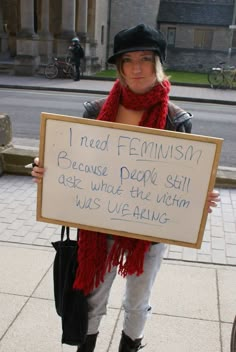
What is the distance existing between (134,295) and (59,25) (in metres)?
26.3

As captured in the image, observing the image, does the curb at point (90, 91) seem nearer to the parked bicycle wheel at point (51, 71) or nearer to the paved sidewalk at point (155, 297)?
the parked bicycle wheel at point (51, 71)

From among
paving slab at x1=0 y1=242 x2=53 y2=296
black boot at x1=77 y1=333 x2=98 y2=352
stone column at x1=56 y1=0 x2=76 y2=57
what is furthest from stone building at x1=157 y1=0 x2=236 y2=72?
black boot at x1=77 y1=333 x2=98 y2=352

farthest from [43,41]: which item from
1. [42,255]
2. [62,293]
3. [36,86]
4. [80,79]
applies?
[62,293]

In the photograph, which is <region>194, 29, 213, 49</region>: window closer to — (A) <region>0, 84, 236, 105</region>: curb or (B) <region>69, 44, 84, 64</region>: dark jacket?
(B) <region>69, 44, 84, 64</region>: dark jacket

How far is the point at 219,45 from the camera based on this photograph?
3672cm

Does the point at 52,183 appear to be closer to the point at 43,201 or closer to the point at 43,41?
the point at 43,201

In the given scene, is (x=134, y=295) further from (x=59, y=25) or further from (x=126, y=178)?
(x=59, y=25)

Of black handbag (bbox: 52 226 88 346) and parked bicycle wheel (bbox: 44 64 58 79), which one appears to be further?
parked bicycle wheel (bbox: 44 64 58 79)

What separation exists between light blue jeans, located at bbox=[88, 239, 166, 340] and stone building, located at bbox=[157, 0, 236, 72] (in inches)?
1399

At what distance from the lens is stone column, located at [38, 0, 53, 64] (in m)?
23.4

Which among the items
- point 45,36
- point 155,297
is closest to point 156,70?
point 155,297

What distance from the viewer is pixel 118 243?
2.34 metres

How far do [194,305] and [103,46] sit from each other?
3124 cm

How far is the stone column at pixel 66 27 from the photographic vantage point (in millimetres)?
22516
